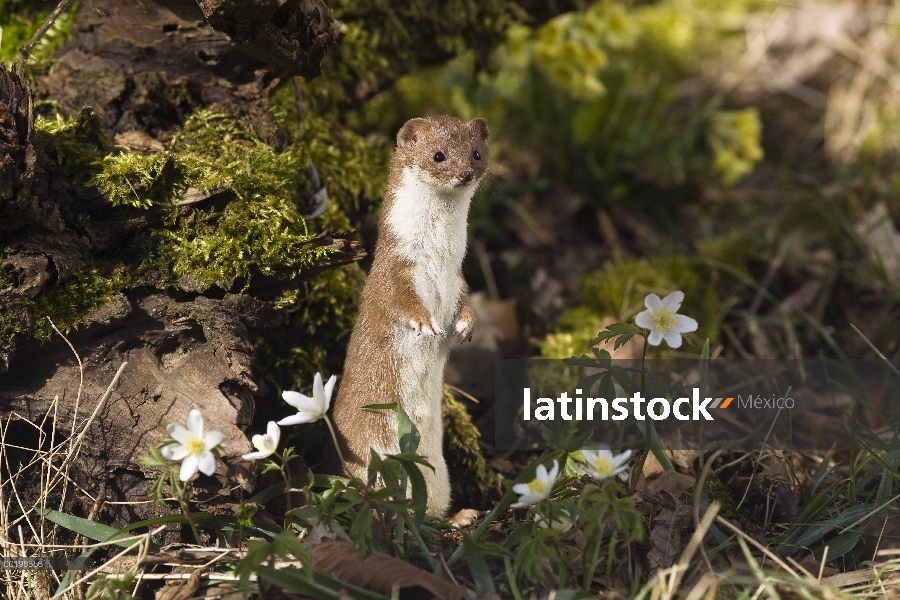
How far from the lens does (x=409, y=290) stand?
370cm

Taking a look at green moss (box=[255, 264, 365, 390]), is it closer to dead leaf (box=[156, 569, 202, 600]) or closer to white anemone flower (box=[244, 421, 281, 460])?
white anemone flower (box=[244, 421, 281, 460])

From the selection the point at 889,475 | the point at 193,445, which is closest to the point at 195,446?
the point at 193,445

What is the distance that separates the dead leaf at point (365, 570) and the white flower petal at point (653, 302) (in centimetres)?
136

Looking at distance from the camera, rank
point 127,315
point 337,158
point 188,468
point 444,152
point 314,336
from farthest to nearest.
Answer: point 337,158, point 314,336, point 444,152, point 127,315, point 188,468

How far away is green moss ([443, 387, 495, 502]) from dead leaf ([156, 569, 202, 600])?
5.66 feet

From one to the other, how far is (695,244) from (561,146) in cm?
143

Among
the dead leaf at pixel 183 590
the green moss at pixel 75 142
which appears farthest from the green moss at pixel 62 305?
the dead leaf at pixel 183 590

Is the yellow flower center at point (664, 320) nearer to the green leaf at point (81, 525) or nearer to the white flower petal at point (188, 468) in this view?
the white flower petal at point (188, 468)

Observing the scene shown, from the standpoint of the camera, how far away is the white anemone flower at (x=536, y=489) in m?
2.72

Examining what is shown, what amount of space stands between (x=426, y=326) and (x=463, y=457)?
114 cm

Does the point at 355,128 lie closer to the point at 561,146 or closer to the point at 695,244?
the point at 561,146

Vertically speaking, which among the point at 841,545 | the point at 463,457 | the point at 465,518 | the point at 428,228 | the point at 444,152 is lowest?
the point at 463,457

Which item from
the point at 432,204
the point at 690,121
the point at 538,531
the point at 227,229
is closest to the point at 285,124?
the point at 227,229

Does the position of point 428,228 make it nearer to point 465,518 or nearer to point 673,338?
point 673,338
